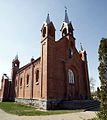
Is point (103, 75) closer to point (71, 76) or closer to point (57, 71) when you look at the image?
point (57, 71)

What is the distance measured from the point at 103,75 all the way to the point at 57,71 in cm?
1370

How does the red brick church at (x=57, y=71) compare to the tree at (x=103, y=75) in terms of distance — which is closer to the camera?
the tree at (x=103, y=75)

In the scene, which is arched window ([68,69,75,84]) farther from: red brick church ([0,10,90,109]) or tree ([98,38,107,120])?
tree ([98,38,107,120])

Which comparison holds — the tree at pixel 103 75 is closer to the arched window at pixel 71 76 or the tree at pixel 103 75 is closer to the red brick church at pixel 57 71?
the red brick church at pixel 57 71

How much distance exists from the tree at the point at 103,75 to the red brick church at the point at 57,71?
11631 millimetres

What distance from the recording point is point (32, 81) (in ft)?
78.4

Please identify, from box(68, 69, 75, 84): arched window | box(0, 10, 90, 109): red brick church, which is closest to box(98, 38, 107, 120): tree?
box(0, 10, 90, 109): red brick church

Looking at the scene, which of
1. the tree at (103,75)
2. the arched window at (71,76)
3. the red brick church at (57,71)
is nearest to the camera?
the tree at (103,75)

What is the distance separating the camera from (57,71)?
21.1 meters

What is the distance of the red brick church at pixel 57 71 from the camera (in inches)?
763

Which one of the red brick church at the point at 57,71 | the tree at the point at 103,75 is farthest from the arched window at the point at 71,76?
the tree at the point at 103,75

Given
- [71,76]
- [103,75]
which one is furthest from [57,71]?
[103,75]

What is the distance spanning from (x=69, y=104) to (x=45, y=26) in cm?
1161

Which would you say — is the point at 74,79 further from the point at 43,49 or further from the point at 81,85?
the point at 43,49
